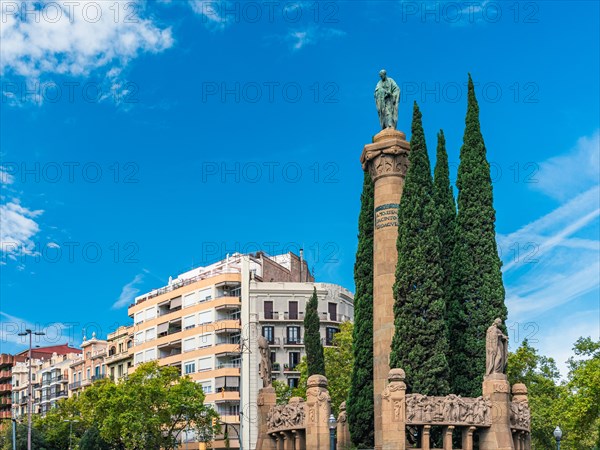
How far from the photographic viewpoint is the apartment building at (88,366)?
3659 inches

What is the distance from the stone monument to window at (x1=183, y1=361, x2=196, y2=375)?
43875 millimetres

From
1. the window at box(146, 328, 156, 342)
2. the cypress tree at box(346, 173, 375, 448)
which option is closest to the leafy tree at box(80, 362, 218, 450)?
the window at box(146, 328, 156, 342)

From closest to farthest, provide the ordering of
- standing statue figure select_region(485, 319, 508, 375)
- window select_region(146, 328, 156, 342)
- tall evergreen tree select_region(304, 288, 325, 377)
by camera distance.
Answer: standing statue figure select_region(485, 319, 508, 375)
tall evergreen tree select_region(304, 288, 325, 377)
window select_region(146, 328, 156, 342)

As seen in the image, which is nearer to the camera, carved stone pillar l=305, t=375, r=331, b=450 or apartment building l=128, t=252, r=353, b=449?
carved stone pillar l=305, t=375, r=331, b=450

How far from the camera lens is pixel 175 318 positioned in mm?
78688

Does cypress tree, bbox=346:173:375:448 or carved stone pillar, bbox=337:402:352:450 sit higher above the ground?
cypress tree, bbox=346:173:375:448

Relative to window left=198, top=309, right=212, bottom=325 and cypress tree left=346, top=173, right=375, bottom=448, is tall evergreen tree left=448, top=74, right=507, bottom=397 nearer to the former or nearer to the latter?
cypress tree left=346, top=173, right=375, bottom=448

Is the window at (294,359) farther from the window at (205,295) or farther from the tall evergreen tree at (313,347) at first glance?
A: the tall evergreen tree at (313,347)

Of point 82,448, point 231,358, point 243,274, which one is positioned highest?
point 243,274

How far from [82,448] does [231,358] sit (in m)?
14.2

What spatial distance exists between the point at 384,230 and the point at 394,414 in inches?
308

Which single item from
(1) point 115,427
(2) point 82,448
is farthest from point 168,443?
(2) point 82,448

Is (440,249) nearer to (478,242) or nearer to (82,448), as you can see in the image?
(478,242)

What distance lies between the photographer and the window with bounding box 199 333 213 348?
74125mm
